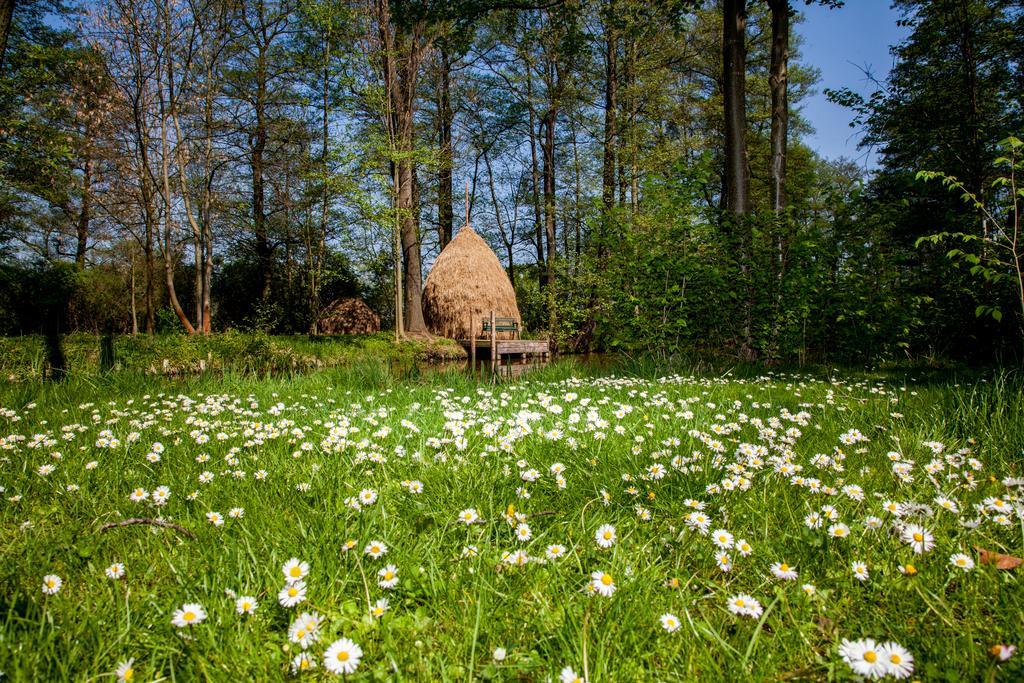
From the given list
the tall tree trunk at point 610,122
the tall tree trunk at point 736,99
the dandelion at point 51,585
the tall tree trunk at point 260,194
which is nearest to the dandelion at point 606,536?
the dandelion at point 51,585

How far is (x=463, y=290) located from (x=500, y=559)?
14.5 meters

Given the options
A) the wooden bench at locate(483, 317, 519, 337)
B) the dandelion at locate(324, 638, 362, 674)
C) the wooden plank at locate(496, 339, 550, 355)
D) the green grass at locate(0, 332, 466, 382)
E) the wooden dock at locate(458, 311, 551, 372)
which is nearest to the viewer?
the dandelion at locate(324, 638, 362, 674)

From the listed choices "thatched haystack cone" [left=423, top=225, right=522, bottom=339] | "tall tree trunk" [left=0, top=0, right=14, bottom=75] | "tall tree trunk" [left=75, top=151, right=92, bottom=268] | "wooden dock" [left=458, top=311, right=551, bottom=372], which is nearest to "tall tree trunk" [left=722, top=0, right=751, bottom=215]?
"wooden dock" [left=458, top=311, right=551, bottom=372]

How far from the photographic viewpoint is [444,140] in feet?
67.8

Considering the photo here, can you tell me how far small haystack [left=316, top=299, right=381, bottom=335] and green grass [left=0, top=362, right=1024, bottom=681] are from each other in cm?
1673

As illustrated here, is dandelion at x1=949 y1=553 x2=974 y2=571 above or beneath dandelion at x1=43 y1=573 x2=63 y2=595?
beneath

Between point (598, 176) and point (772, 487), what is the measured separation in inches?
721

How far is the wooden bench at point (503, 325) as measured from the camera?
546 inches

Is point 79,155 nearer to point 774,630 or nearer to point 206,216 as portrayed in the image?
point 206,216

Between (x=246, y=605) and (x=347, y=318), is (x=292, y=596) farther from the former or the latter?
(x=347, y=318)

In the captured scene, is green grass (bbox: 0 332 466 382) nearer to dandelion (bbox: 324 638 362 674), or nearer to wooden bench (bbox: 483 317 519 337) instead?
wooden bench (bbox: 483 317 519 337)

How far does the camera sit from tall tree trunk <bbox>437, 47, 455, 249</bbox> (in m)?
20.0

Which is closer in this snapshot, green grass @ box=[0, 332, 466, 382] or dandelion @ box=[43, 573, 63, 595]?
dandelion @ box=[43, 573, 63, 595]

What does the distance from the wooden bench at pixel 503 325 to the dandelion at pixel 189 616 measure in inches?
497
